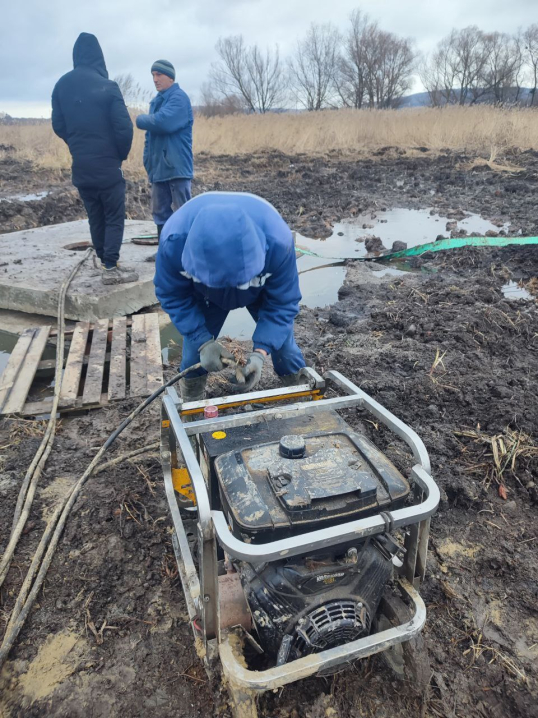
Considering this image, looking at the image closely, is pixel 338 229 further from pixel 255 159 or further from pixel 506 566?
pixel 255 159

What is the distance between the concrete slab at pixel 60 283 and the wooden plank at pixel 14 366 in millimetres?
490

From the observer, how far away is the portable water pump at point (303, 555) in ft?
4.43

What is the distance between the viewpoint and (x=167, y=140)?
472 centimetres

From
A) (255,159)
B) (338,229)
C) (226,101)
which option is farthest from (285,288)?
A: (226,101)

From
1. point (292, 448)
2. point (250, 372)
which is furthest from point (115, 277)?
point (292, 448)

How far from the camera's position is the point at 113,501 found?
8.14 feet

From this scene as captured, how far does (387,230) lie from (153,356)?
5.69 meters

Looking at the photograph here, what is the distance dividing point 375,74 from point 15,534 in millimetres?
38612

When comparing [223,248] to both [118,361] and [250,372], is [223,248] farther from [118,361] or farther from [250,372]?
[118,361]

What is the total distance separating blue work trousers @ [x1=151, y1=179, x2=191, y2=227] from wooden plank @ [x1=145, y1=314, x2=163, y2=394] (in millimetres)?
1318

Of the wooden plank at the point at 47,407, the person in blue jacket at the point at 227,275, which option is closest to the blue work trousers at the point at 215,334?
the person in blue jacket at the point at 227,275

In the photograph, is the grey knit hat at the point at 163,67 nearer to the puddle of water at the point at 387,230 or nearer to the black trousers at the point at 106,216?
the black trousers at the point at 106,216

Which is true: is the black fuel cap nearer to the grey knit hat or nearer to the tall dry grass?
the grey knit hat

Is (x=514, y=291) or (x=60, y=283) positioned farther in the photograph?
(x=514, y=291)
